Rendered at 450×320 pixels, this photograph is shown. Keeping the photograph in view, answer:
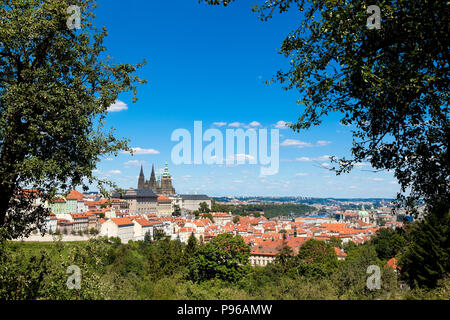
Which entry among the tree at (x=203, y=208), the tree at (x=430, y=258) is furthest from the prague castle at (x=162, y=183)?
the tree at (x=430, y=258)

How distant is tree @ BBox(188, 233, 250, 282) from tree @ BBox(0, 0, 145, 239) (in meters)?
29.3

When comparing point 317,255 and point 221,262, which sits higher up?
point 221,262

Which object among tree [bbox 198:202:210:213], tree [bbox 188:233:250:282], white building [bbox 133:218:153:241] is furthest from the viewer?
tree [bbox 198:202:210:213]

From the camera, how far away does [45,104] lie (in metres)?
5.85

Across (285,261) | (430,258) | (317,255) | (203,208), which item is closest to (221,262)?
(285,261)

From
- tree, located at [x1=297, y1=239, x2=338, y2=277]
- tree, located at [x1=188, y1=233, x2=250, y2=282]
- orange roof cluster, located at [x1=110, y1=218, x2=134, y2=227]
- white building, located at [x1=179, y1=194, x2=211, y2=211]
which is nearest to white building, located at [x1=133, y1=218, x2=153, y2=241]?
orange roof cluster, located at [x1=110, y1=218, x2=134, y2=227]

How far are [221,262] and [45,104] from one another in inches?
1261

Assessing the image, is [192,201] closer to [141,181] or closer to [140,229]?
[141,181]

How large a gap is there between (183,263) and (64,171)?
4022 cm

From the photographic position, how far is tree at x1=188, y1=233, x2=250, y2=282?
3434 cm

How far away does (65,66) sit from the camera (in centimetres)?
681

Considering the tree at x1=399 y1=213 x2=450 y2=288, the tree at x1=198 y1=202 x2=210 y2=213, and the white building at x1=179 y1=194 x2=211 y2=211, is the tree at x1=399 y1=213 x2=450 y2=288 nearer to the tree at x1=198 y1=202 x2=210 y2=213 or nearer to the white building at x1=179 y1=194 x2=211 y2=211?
the tree at x1=198 y1=202 x2=210 y2=213

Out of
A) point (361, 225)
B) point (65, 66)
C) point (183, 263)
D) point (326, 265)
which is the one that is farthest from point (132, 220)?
point (361, 225)
